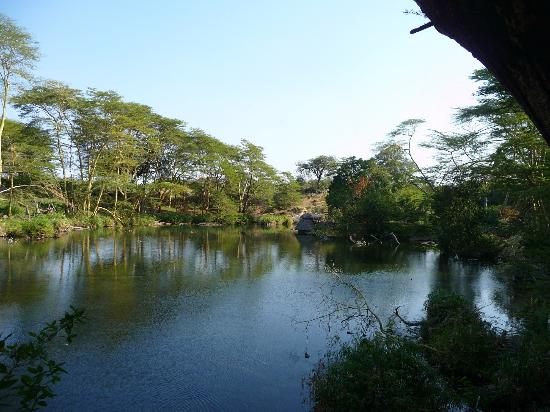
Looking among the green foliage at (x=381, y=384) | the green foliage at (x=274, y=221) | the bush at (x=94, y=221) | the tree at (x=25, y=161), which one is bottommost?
the green foliage at (x=381, y=384)

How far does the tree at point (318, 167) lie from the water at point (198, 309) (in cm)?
3694

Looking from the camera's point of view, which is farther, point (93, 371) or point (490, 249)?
point (490, 249)

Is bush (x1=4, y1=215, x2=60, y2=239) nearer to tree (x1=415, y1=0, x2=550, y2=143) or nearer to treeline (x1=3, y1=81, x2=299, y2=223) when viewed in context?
treeline (x1=3, y1=81, x2=299, y2=223)

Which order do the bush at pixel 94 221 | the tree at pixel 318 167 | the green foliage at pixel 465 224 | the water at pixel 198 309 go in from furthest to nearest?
1. the tree at pixel 318 167
2. the bush at pixel 94 221
3. the green foliage at pixel 465 224
4. the water at pixel 198 309

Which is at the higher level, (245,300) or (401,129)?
(401,129)

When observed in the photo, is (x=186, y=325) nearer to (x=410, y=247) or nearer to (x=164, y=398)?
(x=164, y=398)

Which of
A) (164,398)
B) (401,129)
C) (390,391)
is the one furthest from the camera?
(401,129)

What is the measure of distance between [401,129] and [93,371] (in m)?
30.5

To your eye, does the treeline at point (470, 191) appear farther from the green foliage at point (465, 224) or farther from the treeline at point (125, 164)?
the treeline at point (125, 164)

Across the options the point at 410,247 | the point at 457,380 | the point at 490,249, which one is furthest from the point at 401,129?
the point at 457,380

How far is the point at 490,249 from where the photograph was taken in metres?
19.8

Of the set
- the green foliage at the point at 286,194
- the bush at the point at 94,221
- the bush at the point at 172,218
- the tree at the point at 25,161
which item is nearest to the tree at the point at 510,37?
the tree at the point at 25,161

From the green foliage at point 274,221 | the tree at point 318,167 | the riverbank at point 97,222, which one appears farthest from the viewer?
the tree at point 318,167

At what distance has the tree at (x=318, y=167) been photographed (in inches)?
2263
